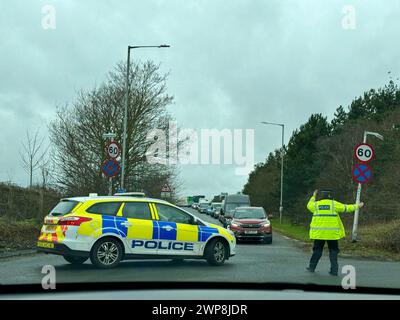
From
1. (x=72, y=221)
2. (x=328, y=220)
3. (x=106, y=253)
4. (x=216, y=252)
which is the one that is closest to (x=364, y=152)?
(x=328, y=220)

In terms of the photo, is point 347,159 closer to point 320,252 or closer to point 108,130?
point 108,130

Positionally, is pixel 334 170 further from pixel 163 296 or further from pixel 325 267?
pixel 163 296

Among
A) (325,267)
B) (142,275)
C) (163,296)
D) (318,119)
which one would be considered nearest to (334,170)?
(318,119)

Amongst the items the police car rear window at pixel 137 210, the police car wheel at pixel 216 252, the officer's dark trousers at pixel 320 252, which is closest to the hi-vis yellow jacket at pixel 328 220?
the officer's dark trousers at pixel 320 252

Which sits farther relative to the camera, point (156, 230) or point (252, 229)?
point (252, 229)

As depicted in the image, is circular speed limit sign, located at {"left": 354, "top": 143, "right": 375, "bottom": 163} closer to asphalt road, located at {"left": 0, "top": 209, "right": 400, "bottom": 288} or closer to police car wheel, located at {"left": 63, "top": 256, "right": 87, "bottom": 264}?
asphalt road, located at {"left": 0, "top": 209, "right": 400, "bottom": 288}

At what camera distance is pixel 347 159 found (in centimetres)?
4038

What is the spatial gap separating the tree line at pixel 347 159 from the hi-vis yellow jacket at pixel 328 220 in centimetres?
1378

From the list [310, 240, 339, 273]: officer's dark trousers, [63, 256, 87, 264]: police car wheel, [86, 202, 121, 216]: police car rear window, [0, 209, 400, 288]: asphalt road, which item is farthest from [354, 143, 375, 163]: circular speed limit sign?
[63, 256, 87, 264]: police car wheel

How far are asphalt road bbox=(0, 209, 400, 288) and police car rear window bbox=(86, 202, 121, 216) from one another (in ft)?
3.71

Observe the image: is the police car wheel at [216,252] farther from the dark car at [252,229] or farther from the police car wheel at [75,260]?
the dark car at [252,229]

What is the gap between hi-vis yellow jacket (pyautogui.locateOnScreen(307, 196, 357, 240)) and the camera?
37.3 feet

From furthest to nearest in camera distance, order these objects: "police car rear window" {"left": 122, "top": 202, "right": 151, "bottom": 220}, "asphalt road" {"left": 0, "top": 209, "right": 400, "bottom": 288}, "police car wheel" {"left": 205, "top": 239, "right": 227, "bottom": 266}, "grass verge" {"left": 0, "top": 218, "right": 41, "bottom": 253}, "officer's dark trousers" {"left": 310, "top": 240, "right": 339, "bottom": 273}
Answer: "grass verge" {"left": 0, "top": 218, "right": 41, "bottom": 253}
"police car wheel" {"left": 205, "top": 239, "right": 227, "bottom": 266}
"police car rear window" {"left": 122, "top": 202, "right": 151, "bottom": 220}
"officer's dark trousers" {"left": 310, "top": 240, "right": 339, "bottom": 273}
"asphalt road" {"left": 0, "top": 209, "right": 400, "bottom": 288}

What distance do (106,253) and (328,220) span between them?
14.7ft
